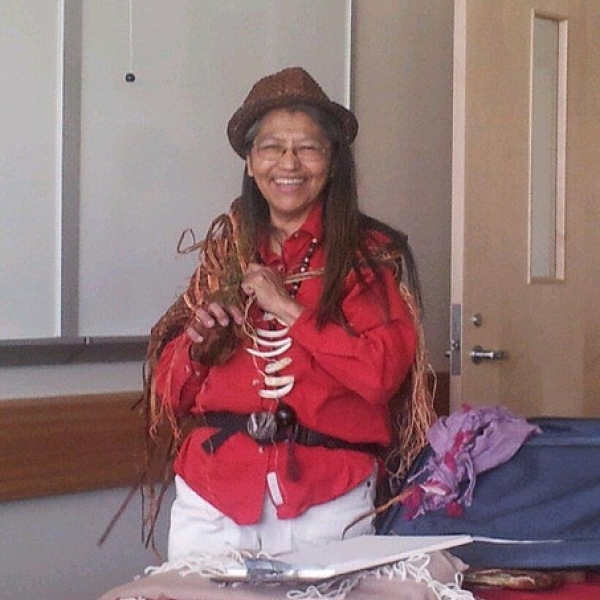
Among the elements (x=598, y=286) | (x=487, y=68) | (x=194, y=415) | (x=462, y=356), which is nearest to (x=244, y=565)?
(x=194, y=415)

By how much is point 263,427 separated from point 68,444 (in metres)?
0.97

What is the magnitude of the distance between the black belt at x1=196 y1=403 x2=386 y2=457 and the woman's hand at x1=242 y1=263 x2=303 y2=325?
0.42 feet

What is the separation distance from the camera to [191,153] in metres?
2.44

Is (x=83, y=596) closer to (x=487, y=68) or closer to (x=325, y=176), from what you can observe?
(x=325, y=176)

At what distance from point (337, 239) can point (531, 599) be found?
0.56 m

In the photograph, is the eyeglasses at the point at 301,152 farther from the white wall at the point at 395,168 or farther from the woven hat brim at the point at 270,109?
the white wall at the point at 395,168

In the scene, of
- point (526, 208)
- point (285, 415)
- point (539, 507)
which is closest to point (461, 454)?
point (539, 507)

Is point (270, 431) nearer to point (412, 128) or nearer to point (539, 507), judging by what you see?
point (539, 507)

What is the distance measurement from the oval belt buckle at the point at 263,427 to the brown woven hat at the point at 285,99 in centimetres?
43

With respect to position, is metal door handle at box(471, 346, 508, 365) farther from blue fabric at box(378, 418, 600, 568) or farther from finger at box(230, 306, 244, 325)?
finger at box(230, 306, 244, 325)

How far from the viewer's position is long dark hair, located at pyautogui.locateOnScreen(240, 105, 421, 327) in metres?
1.49

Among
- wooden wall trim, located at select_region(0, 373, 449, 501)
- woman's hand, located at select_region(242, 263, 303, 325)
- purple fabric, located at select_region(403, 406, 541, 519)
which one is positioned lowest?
wooden wall trim, located at select_region(0, 373, 449, 501)

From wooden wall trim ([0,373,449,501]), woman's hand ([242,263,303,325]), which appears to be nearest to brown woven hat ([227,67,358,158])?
woman's hand ([242,263,303,325])

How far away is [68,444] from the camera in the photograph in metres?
2.30
